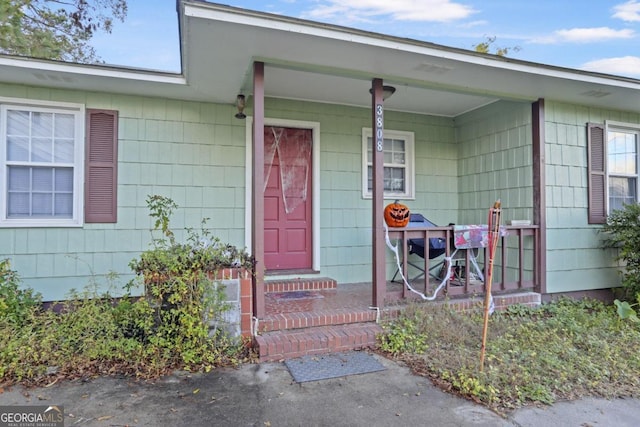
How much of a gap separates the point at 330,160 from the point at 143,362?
3.31 m

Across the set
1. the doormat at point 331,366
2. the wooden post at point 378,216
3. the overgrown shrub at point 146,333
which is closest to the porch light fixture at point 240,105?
the wooden post at point 378,216

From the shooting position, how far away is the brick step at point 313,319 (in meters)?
3.36

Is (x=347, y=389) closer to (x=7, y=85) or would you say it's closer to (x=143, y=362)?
(x=143, y=362)

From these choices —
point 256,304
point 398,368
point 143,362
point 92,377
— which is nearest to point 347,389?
point 398,368

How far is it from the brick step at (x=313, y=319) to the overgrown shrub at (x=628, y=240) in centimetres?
340

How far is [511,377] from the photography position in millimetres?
2678

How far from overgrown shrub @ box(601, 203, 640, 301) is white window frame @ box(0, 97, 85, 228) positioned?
6.42m

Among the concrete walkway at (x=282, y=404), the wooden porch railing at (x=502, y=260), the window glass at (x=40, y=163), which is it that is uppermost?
the window glass at (x=40, y=163)

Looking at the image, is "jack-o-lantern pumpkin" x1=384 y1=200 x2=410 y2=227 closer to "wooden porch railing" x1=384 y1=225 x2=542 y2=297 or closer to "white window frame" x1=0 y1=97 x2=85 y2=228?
"wooden porch railing" x1=384 y1=225 x2=542 y2=297

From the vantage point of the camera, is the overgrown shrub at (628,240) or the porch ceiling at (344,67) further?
the overgrown shrub at (628,240)

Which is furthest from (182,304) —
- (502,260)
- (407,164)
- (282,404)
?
(407,164)

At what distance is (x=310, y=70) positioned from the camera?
3.62 m

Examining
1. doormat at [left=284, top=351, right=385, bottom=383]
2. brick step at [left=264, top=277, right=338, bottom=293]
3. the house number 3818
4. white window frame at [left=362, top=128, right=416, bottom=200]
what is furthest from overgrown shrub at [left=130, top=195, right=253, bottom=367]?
white window frame at [left=362, top=128, right=416, bottom=200]

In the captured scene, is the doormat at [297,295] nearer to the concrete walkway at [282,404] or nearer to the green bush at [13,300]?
the concrete walkway at [282,404]
